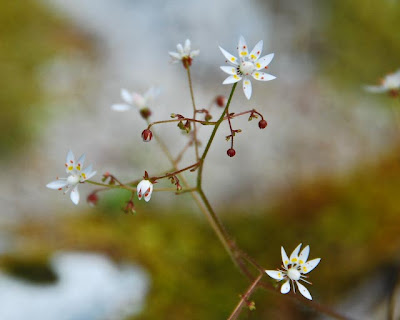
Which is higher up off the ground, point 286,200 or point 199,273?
point 286,200

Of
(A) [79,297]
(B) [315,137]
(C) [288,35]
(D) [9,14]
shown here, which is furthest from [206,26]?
(A) [79,297]

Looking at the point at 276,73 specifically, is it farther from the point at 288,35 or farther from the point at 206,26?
Answer: the point at 206,26

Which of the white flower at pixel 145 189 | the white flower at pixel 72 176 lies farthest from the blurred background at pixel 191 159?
the white flower at pixel 72 176

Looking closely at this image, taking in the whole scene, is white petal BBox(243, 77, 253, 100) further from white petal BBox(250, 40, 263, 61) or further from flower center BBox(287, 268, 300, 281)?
flower center BBox(287, 268, 300, 281)

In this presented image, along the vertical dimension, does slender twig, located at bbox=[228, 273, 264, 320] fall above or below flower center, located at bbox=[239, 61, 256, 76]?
below

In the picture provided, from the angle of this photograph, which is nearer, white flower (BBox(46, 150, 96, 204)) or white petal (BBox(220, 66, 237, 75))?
white petal (BBox(220, 66, 237, 75))

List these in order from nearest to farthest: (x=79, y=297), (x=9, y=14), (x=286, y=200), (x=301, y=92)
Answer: (x=79, y=297) → (x=286, y=200) → (x=301, y=92) → (x=9, y=14)

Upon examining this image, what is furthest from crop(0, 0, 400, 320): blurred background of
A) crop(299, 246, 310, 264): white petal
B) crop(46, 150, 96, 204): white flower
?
crop(46, 150, 96, 204): white flower

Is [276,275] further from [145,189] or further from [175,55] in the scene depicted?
[175,55]
